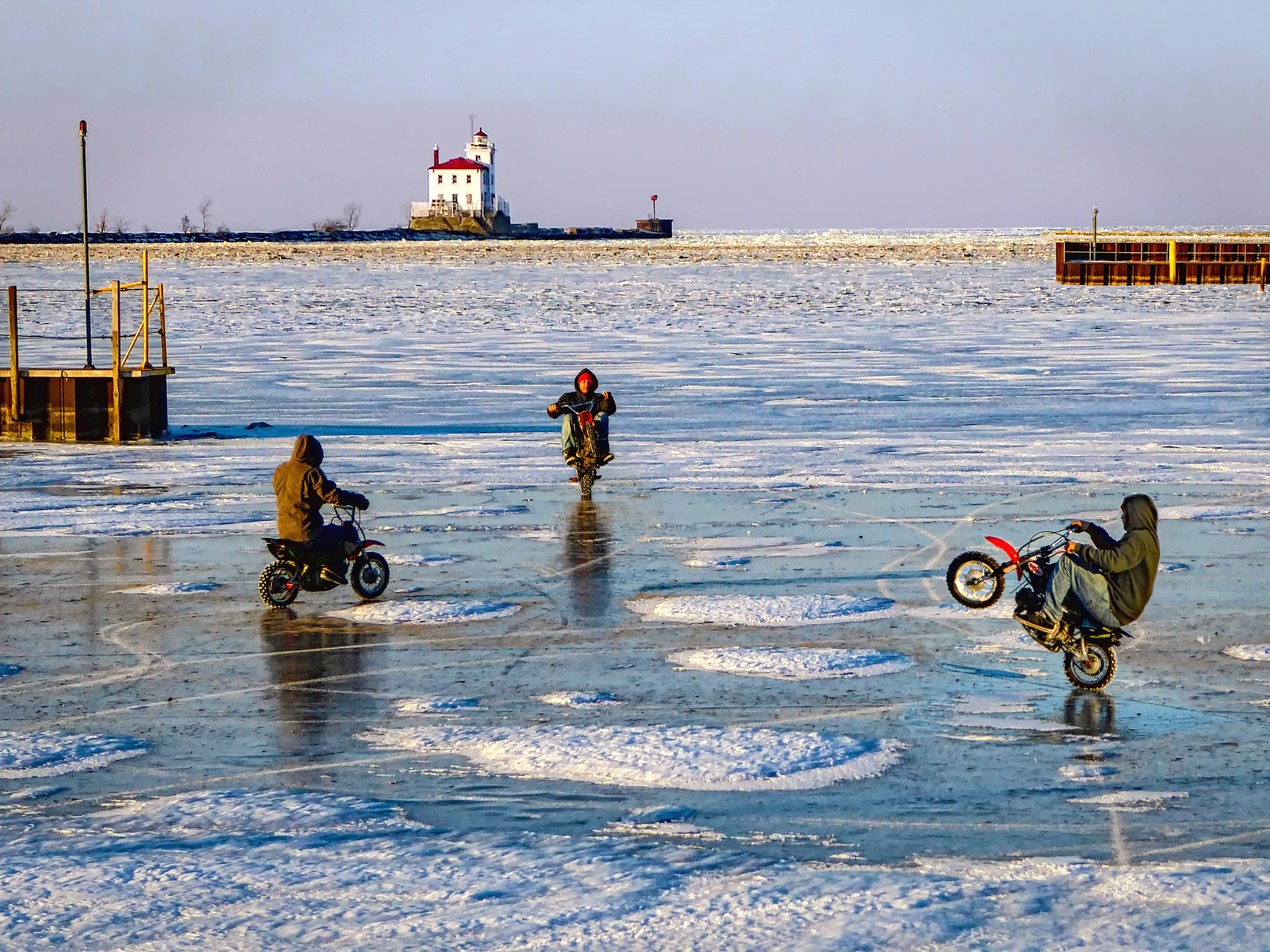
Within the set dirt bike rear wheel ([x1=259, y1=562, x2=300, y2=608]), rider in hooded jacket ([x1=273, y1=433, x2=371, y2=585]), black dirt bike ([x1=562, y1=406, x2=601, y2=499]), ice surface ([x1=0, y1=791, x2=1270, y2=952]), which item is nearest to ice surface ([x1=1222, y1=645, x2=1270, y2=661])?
ice surface ([x1=0, y1=791, x2=1270, y2=952])

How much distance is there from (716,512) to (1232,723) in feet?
24.5

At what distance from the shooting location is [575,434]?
16.6 meters

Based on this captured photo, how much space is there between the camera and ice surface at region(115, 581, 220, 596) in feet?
39.4

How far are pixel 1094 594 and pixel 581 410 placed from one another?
8061mm

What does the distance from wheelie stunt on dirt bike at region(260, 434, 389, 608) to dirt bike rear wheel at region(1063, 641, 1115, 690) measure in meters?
4.96

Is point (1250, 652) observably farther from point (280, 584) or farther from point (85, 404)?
point (85, 404)

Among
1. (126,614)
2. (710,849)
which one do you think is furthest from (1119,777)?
(126,614)

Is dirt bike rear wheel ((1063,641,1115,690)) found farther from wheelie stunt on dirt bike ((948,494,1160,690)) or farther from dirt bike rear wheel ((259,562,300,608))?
dirt bike rear wheel ((259,562,300,608))

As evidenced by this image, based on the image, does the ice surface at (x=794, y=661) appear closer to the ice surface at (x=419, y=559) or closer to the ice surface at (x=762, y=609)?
the ice surface at (x=762, y=609)

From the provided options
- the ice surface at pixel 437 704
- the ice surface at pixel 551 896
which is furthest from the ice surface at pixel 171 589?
the ice surface at pixel 551 896

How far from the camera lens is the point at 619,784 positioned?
771 centimetres

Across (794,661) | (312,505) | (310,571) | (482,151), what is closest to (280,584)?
(310,571)

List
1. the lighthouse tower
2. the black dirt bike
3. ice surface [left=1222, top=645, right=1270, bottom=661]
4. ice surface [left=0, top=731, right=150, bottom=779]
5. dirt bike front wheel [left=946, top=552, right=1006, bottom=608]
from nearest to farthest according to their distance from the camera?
ice surface [left=0, top=731, right=150, bottom=779] < ice surface [left=1222, top=645, right=1270, bottom=661] < dirt bike front wheel [left=946, top=552, right=1006, bottom=608] < the black dirt bike < the lighthouse tower

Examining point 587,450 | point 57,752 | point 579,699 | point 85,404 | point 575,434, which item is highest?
point 85,404
